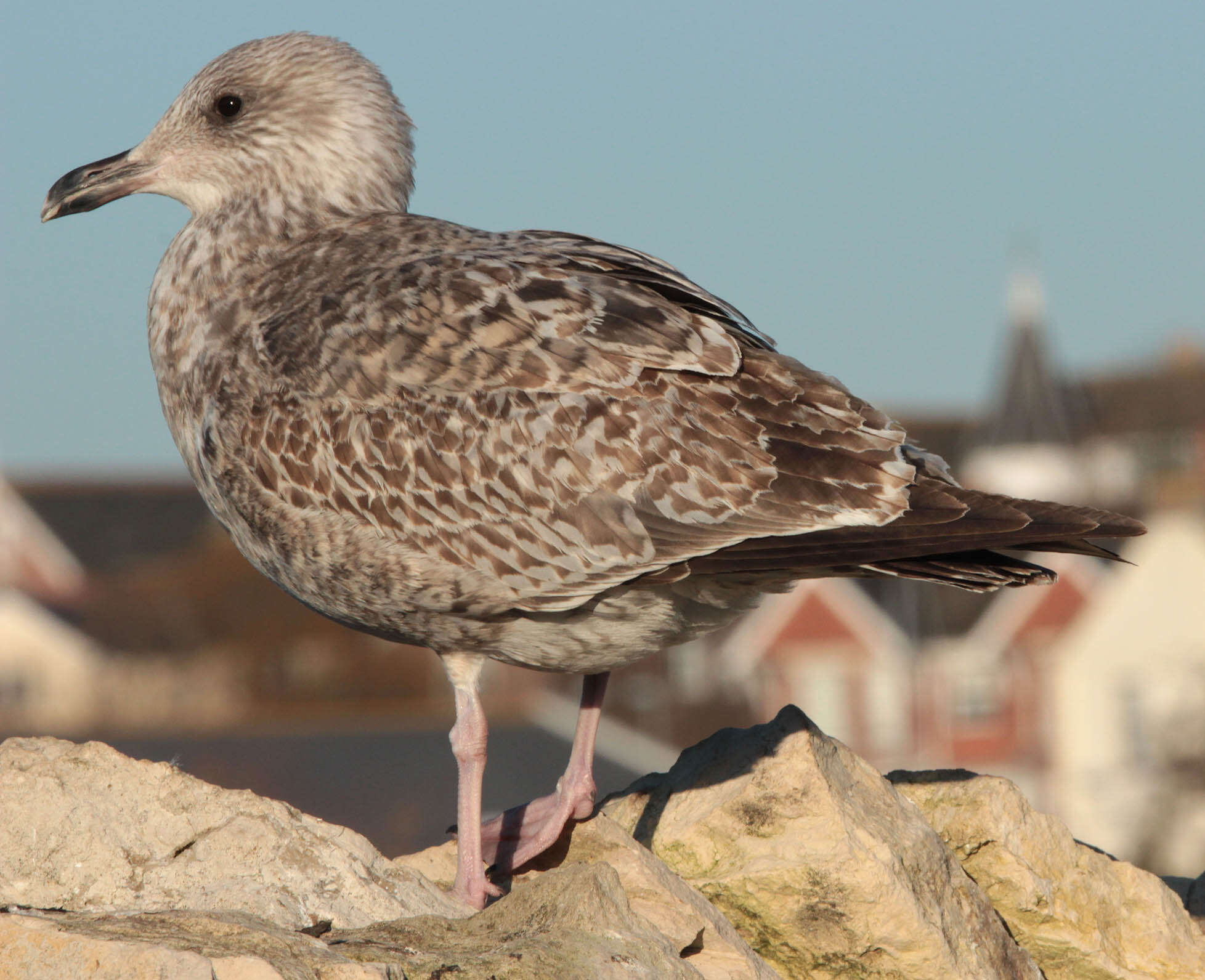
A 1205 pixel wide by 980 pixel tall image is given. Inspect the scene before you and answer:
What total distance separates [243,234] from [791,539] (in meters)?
3.42

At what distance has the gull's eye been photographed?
976 cm

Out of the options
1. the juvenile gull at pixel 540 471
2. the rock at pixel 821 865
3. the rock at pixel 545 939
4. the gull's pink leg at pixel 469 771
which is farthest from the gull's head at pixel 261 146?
the rock at pixel 545 939

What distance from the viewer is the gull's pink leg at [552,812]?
340 inches

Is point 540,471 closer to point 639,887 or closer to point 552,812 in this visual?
point 552,812

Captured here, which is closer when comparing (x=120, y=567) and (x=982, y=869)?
(x=982, y=869)

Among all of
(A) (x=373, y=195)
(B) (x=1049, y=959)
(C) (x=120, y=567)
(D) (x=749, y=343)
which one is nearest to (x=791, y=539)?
(D) (x=749, y=343)

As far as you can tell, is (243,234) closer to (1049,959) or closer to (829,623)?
(1049,959)

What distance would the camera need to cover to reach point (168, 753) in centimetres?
5609

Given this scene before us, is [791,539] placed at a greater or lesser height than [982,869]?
greater

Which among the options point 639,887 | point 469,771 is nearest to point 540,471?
point 469,771

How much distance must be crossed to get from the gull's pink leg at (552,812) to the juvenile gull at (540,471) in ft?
0.08

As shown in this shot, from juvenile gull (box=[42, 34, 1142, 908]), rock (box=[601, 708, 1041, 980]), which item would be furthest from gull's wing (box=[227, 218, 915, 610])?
rock (box=[601, 708, 1041, 980])

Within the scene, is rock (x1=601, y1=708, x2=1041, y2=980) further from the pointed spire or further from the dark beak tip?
the pointed spire

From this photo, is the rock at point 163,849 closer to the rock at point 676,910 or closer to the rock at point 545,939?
the rock at point 545,939
